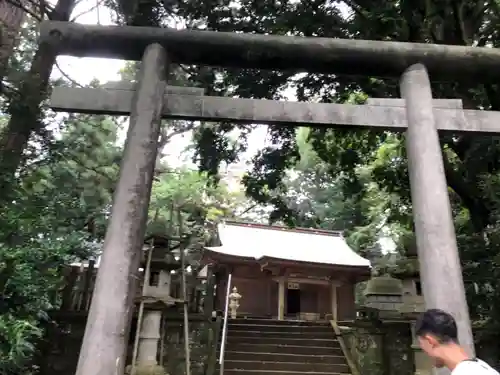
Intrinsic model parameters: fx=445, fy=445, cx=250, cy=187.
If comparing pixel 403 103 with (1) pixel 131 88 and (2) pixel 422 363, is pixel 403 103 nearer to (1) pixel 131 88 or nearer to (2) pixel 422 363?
(1) pixel 131 88

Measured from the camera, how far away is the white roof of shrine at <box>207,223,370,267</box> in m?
12.7

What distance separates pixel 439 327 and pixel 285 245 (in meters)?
12.2

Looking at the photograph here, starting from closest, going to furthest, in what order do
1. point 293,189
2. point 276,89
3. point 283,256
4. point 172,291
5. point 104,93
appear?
point 104,93 < point 276,89 < point 172,291 < point 283,256 < point 293,189

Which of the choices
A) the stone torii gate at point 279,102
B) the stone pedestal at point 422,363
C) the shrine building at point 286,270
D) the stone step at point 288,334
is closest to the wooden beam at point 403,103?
the stone torii gate at point 279,102

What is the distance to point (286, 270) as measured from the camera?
13203 millimetres

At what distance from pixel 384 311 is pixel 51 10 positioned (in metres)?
7.95

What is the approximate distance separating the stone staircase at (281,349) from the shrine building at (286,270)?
157 centimetres

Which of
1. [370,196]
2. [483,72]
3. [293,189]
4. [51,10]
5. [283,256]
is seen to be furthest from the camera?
[293,189]

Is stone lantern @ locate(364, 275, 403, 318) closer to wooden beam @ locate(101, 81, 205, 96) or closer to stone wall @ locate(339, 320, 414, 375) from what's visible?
stone wall @ locate(339, 320, 414, 375)

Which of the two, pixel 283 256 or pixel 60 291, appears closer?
pixel 60 291

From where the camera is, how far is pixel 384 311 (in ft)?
28.0

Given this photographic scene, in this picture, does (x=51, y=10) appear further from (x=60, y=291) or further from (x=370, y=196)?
(x=370, y=196)

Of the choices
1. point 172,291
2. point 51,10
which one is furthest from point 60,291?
point 51,10

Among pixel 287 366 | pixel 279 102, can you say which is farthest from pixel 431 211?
pixel 287 366
